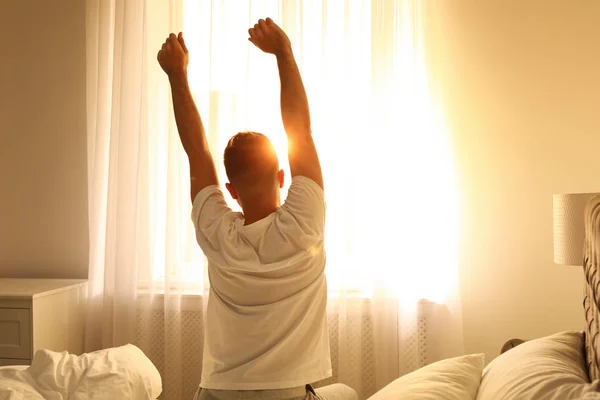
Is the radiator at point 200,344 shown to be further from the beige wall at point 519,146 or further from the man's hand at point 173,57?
the man's hand at point 173,57

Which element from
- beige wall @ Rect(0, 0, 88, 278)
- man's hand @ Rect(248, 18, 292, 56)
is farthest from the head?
beige wall @ Rect(0, 0, 88, 278)

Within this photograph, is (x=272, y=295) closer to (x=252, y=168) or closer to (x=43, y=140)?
(x=252, y=168)

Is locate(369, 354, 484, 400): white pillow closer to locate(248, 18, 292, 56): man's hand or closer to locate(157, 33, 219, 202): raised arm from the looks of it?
locate(157, 33, 219, 202): raised arm

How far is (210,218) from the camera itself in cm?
119

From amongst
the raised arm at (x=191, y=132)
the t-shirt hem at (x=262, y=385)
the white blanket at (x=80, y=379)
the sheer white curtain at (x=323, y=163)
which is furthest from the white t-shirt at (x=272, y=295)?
Result: the sheer white curtain at (x=323, y=163)

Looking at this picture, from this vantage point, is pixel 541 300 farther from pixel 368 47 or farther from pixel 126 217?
pixel 126 217

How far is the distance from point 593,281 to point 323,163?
7.40 feet

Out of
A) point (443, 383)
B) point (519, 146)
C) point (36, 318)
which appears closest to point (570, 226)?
point (519, 146)

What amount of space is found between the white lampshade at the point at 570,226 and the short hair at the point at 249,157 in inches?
66.2

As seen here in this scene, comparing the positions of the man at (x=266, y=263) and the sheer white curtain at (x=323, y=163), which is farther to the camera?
the sheer white curtain at (x=323, y=163)

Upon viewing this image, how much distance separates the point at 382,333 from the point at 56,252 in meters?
1.91

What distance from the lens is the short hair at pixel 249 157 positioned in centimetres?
118

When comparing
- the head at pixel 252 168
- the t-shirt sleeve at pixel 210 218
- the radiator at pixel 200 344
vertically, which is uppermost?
the head at pixel 252 168

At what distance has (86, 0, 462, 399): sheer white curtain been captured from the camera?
11.0 ft
